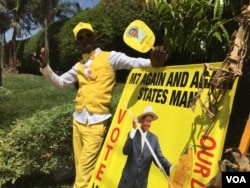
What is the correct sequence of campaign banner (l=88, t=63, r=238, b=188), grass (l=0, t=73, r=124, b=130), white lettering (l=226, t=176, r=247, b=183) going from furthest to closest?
grass (l=0, t=73, r=124, b=130), campaign banner (l=88, t=63, r=238, b=188), white lettering (l=226, t=176, r=247, b=183)

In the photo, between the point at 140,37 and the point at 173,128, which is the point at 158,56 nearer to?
the point at 140,37

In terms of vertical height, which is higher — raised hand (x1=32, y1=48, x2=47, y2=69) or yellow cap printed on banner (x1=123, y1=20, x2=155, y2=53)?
yellow cap printed on banner (x1=123, y1=20, x2=155, y2=53)

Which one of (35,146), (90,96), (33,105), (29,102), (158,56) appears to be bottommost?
(29,102)

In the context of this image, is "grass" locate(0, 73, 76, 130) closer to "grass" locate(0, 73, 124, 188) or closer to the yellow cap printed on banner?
"grass" locate(0, 73, 124, 188)

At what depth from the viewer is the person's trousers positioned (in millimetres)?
3742

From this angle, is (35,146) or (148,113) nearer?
(148,113)

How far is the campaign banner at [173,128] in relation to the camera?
2.50 metres

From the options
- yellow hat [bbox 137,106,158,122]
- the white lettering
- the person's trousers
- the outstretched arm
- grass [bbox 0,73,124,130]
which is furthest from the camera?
grass [bbox 0,73,124,130]

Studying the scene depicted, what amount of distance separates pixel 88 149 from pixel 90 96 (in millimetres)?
438

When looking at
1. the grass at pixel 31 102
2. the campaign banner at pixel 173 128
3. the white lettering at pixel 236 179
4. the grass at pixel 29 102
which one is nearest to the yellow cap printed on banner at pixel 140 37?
the campaign banner at pixel 173 128

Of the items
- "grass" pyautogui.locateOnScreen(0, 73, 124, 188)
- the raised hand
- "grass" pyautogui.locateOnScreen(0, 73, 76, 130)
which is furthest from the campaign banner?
"grass" pyautogui.locateOnScreen(0, 73, 76, 130)

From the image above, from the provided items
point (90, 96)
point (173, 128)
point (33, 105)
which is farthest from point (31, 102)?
point (173, 128)

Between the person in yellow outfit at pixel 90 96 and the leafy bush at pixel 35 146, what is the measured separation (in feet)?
3.70

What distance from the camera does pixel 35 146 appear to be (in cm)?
498
